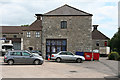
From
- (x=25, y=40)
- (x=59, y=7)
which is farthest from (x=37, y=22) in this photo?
(x=59, y=7)

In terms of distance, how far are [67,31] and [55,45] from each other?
2976 mm

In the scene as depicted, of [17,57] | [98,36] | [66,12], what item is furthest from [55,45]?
[98,36]

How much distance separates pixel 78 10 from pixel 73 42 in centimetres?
532

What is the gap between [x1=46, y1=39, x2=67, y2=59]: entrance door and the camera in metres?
31.2

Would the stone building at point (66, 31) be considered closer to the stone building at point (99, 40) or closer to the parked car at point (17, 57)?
the parked car at point (17, 57)

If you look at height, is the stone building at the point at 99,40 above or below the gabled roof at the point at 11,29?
below

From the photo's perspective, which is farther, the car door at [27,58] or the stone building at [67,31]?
the stone building at [67,31]

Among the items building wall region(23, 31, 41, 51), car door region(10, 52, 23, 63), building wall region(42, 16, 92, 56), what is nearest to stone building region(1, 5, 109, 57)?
building wall region(42, 16, 92, 56)

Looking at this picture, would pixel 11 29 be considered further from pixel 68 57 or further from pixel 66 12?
pixel 68 57

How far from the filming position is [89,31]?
30781mm

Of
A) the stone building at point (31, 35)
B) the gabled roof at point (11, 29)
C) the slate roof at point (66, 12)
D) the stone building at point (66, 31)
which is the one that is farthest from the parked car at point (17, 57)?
the gabled roof at point (11, 29)

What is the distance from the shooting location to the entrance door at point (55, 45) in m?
31.2

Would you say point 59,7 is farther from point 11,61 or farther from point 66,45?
point 11,61

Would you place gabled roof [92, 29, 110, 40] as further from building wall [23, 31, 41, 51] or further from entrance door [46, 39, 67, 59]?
entrance door [46, 39, 67, 59]
